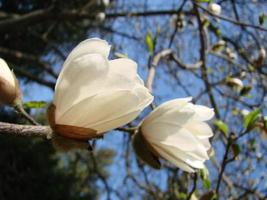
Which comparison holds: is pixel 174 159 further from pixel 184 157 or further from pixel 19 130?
pixel 19 130

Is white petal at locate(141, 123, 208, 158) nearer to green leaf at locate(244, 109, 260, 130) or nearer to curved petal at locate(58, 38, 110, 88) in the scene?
curved petal at locate(58, 38, 110, 88)

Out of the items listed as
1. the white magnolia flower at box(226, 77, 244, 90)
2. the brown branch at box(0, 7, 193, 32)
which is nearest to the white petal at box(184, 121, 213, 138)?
the white magnolia flower at box(226, 77, 244, 90)

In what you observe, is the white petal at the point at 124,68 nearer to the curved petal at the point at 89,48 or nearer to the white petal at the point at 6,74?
the curved petal at the point at 89,48

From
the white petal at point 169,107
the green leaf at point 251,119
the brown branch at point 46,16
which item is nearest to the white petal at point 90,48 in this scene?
the white petal at point 169,107

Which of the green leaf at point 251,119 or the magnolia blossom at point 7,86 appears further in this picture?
the green leaf at point 251,119

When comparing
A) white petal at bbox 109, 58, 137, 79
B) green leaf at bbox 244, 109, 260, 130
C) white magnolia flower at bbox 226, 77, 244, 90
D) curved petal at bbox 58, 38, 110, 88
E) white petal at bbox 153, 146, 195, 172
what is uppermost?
curved petal at bbox 58, 38, 110, 88

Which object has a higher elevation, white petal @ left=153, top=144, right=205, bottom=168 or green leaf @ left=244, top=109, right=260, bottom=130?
white petal @ left=153, top=144, right=205, bottom=168

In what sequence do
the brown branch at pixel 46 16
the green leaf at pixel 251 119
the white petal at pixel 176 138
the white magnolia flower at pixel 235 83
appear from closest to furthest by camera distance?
1. the white petal at pixel 176 138
2. the green leaf at pixel 251 119
3. the white magnolia flower at pixel 235 83
4. the brown branch at pixel 46 16
